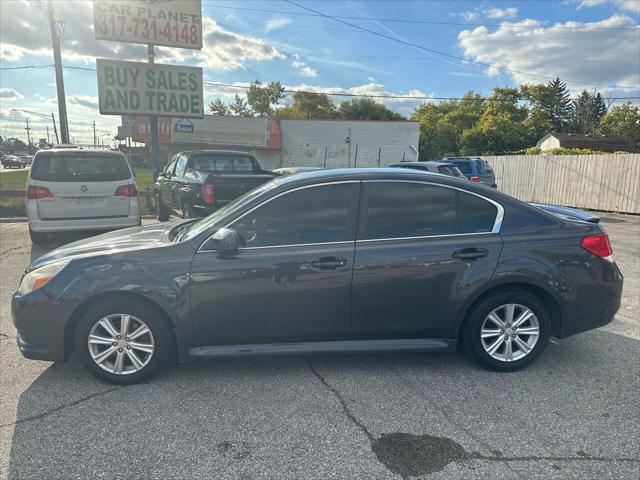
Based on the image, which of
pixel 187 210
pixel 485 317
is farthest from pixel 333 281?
pixel 187 210

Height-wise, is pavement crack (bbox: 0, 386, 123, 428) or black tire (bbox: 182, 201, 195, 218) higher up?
black tire (bbox: 182, 201, 195, 218)

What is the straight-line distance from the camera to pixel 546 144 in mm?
52125

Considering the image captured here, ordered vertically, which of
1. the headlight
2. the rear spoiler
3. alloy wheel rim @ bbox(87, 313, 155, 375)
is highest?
the rear spoiler

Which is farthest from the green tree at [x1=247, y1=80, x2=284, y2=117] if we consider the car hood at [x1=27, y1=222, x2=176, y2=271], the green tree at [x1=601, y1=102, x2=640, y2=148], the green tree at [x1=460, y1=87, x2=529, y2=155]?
the car hood at [x1=27, y1=222, x2=176, y2=271]

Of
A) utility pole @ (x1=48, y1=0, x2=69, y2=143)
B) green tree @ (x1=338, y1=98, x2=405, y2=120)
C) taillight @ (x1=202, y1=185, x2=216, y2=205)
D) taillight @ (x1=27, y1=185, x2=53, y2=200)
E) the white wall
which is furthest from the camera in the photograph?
green tree @ (x1=338, y1=98, x2=405, y2=120)

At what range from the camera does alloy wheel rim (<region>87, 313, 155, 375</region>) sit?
10.7 feet

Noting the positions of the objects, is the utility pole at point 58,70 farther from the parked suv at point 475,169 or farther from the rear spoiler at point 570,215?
the rear spoiler at point 570,215

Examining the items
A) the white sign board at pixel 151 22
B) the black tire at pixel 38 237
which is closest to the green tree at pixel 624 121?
the white sign board at pixel 151 22

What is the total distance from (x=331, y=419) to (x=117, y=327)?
5.66 feet

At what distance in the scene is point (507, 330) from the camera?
11.7 feet

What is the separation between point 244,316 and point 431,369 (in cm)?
163

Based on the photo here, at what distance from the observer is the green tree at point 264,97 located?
66.6 metres

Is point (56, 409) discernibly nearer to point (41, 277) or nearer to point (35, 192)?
point (41, 277)

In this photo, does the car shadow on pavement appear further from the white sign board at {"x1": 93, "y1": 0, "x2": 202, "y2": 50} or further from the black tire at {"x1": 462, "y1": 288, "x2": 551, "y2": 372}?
the white sign board at {"x1": 93, "y1": 0, "x2": 202, "y2": 50}
